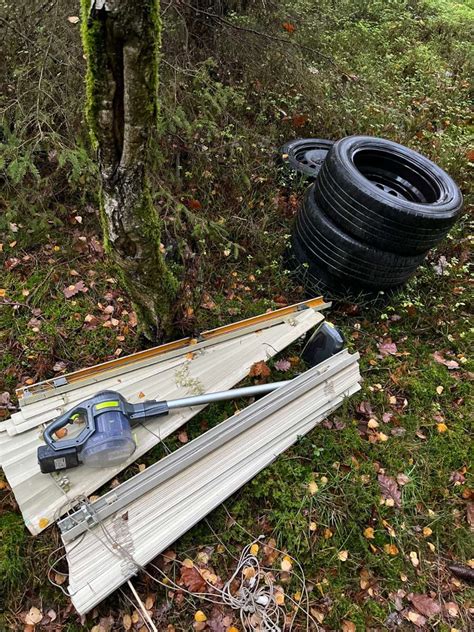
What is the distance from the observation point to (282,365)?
10.5ft

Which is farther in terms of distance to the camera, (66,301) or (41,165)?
(41,165)

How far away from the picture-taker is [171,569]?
7.48 ft

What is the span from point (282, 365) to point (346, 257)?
39.9 inches

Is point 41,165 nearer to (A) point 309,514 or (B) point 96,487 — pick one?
(B) point 96,487

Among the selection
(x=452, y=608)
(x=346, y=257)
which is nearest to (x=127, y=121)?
(x=346, y=257)

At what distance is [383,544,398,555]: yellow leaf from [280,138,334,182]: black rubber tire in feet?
11.1

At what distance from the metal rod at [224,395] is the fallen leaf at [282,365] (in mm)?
197

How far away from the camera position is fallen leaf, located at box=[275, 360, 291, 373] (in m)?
3.16

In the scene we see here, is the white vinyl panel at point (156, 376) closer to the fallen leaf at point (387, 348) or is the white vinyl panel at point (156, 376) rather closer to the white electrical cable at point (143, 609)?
the fallen leaf at point (387, 348)

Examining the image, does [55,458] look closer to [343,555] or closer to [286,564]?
[286,564]

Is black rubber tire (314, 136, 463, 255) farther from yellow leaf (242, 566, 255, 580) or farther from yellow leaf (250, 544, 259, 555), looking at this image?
yellow leaf (242, 566, 255, 580)

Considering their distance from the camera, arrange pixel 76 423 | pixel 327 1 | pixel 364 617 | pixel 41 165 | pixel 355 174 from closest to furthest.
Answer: pixel 364 617 → pixel 76 423 → pixel 355 174 → pixel 41 165 → pixel 327 1

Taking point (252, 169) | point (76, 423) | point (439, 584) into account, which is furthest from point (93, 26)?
point (439, 584)

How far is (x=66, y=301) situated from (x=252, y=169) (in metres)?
2.30
